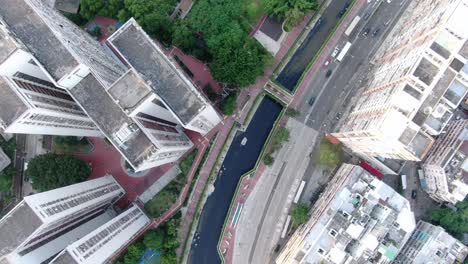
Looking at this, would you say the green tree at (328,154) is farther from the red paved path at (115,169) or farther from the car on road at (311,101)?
Answer: the red paved path at (115,169)

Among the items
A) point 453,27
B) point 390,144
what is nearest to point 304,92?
point 390,144

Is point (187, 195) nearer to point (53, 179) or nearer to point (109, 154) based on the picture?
point (109, 154)

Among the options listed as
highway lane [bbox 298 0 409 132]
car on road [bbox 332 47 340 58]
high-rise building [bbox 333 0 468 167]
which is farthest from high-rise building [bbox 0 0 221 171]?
car on road [bbox 332 47 340 58]

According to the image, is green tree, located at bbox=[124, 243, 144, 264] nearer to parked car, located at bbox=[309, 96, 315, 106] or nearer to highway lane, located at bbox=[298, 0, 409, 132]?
highway lane, located at bbox=[298, 0, 409, 132]

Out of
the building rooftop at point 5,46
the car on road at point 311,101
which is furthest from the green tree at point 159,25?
the car on road at point 311,101

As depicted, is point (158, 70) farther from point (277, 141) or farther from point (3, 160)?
point (3, 160)

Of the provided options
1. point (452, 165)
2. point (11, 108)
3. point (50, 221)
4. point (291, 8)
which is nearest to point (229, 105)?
point (291, 8)
